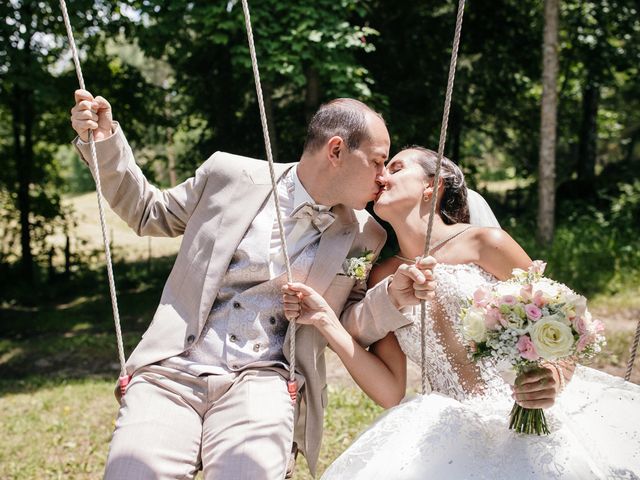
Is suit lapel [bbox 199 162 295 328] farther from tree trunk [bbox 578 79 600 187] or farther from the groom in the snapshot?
tree trunk [bbox 578 79 600 187]

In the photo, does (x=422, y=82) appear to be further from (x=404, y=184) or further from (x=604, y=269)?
(x=404, y=184)

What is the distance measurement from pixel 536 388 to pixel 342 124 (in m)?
1.34

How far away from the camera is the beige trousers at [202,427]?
2473 mm

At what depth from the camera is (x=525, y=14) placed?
12.5 metres

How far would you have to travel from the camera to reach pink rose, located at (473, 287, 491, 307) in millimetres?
2484

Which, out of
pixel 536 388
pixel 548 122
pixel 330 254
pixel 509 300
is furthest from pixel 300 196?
pixel 548 122

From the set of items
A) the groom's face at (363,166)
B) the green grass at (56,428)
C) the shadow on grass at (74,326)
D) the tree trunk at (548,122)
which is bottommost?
the shadow on grass at (74,326)

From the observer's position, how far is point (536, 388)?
2.39m

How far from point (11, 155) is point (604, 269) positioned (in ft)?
38.5

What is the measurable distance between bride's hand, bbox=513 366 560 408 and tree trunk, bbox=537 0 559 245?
27.0ft

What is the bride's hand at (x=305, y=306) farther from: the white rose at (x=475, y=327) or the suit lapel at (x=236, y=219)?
the white rose at (x=475, y=327)

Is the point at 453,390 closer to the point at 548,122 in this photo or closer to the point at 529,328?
the point at 529,328

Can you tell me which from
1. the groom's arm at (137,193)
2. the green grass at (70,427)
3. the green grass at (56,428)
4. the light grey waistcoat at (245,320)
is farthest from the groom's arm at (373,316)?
the green grass at (56,428)

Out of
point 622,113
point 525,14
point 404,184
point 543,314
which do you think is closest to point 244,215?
point 404,184
